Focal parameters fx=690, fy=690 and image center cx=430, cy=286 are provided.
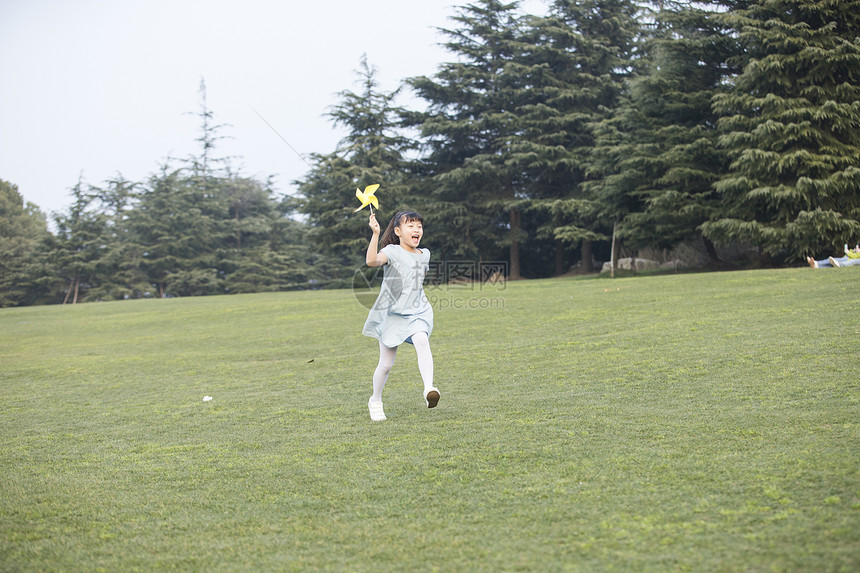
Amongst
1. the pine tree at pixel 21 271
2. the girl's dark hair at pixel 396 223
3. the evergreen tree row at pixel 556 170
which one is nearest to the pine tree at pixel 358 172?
the evergreen tree row at pixel 556 170

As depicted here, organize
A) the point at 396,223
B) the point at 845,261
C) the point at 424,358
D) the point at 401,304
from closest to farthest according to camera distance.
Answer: the point at 424,358 < the point at 401,304 < the point at 396,223 < the point at 845,261

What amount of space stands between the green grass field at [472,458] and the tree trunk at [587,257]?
20905 millimetres

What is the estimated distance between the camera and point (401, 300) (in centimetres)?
570

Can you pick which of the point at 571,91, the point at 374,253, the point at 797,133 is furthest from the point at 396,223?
the point at 571,91

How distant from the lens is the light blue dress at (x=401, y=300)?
5.67m

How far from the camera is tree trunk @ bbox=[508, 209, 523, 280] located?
33625 mm

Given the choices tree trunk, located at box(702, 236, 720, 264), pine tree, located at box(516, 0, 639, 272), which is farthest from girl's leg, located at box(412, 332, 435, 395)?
pine tree, located at box(516, 0, 639, 272)

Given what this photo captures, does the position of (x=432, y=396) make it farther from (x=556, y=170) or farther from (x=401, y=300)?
(x=556, y=170)

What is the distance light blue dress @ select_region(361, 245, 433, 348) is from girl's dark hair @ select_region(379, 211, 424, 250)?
8.6 inches

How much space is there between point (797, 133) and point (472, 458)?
66.0ft

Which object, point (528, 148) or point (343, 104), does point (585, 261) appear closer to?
point (528, 148)

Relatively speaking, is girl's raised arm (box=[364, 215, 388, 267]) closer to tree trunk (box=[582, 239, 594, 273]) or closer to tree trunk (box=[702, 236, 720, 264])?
tree trunk (box=[702, 236, 720, 264])

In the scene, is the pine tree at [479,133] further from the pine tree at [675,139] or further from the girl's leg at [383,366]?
the girl's leg at [383,366]

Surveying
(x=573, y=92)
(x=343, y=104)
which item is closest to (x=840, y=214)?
(x=573, y=92)
